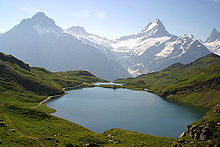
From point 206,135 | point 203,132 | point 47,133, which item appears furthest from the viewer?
point 47,133

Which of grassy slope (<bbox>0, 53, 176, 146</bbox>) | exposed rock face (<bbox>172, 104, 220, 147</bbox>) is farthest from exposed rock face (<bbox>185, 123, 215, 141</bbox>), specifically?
grassy slope (<bbox>0, 53, 176, 146</bbox>)

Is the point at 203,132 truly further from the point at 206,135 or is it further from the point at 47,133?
the point at 47,133

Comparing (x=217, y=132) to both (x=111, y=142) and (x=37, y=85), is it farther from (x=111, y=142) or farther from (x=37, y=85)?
(x=37, y=85)

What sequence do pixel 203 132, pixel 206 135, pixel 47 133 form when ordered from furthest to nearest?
pixel 47 133 < pixel 203 132 < pixel 206 135

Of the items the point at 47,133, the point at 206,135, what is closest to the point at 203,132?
the point at 206,135

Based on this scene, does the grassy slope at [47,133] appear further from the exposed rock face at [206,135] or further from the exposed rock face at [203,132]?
the exposed rock face at [203,132]

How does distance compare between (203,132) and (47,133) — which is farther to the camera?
(47,133)

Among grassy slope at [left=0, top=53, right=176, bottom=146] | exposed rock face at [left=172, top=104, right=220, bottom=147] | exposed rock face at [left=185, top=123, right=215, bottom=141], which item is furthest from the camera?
exposed rock face at [left=185, top=123, right=215, bottom=141]

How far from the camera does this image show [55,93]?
192 meters

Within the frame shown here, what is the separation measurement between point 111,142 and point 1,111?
4489 centimetres

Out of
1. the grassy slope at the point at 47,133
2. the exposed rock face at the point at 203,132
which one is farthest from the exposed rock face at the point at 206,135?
the grassy slope at the point at 47,133

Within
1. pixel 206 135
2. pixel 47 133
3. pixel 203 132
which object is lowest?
pixel 206 135

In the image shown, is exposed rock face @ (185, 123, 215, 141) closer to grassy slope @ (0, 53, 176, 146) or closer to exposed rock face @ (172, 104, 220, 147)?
exposed rock face @ (172, 104, 220, 147)

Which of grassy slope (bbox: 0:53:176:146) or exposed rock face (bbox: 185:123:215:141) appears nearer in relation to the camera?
grassy slope (bbox: 0:53:176:146)
